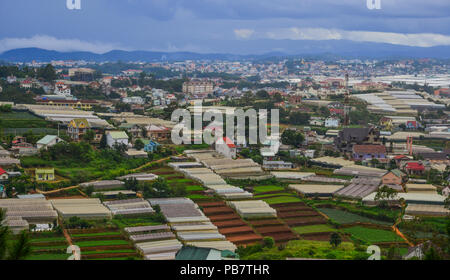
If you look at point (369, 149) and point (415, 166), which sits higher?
point (369, 149)

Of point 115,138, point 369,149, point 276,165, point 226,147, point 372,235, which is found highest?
point 115,138

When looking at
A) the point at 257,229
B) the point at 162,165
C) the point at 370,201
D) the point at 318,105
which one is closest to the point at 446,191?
the point at 370,201

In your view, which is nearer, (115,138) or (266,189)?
(266,189)

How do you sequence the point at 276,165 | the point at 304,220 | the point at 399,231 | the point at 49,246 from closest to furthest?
the point at 49,246, the point at 399,231, the point at 304,220, the point at 276,165

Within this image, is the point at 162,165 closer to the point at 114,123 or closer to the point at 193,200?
the point at 193,200

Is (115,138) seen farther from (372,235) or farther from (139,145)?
(372,235)

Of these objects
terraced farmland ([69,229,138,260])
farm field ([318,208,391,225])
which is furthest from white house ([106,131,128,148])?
terraced farmland ([69,229,138,260])

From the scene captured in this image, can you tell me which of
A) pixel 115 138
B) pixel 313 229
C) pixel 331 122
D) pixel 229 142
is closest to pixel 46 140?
pixel 115 138
